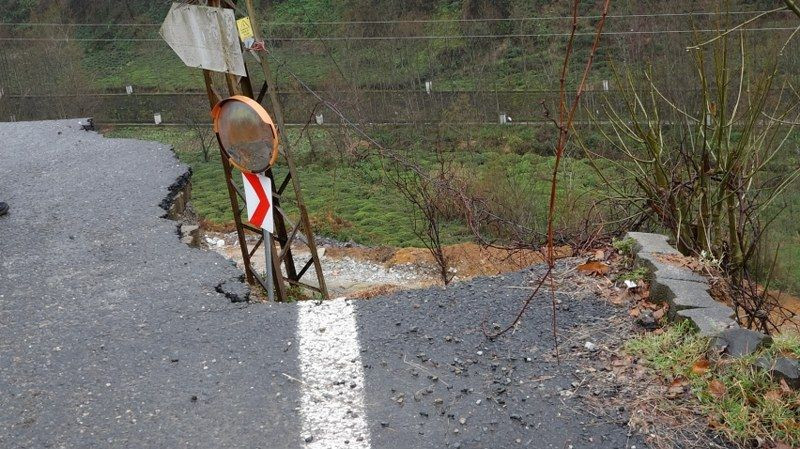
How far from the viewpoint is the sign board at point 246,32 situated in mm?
6898

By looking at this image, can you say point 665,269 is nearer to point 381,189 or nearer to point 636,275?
point 636,275

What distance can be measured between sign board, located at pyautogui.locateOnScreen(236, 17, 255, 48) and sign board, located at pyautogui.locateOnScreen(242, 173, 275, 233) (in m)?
1.18

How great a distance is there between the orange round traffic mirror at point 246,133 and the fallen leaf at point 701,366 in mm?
3386

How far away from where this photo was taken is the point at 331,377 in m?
4.94

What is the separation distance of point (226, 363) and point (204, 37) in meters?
2.98

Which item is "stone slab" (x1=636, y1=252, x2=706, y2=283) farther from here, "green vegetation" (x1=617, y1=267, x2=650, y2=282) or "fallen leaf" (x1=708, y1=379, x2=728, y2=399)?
"fallen leaf" (x1=708, y1=379, x2=728, y2=399)

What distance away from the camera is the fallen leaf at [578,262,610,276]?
5.87 metres

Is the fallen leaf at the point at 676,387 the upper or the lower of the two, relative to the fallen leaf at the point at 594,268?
upper

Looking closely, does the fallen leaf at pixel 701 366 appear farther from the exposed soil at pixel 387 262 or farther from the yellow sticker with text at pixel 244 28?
the exposed soil at pixel 387 262

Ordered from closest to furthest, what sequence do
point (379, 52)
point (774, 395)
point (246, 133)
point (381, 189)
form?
1. point (774, 395)
2. point (246, 133)
3. point (381, 189)
4. point (379, 52)

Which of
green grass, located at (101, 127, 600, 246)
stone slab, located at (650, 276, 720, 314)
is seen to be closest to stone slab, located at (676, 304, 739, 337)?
stone slab, located at (650, 276, 720, 314)

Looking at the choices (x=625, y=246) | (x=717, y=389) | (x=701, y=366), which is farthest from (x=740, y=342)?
(x=625, y=246)

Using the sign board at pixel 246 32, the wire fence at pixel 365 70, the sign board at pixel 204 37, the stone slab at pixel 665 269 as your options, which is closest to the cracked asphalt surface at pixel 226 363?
the stone slab at pixel 665 269

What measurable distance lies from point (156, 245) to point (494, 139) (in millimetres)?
18484
